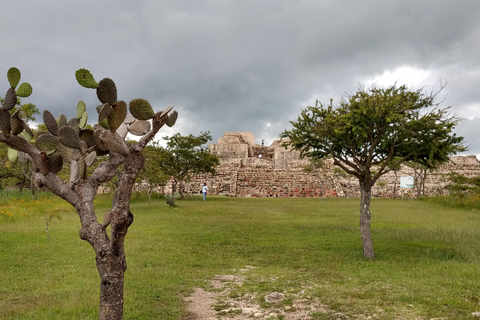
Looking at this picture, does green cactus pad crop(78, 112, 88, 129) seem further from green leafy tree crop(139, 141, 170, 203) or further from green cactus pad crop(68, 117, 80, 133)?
green leafy tree crop(139, 141, 170, 203)

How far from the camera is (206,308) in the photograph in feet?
16.6

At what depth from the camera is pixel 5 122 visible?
3377 mm

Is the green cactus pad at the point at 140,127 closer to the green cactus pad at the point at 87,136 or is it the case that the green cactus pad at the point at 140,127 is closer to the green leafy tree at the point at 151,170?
the green cactus pad at the point at 87,136

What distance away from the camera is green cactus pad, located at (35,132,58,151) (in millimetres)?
3547

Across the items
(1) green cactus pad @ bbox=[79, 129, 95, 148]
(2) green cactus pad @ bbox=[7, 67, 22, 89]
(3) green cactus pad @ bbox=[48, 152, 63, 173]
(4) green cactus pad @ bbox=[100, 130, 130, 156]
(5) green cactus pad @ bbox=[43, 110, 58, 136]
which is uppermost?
(2) green cactus pad @ bbox=[7, 67, 22, 89]

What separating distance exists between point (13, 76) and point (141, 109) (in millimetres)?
1210

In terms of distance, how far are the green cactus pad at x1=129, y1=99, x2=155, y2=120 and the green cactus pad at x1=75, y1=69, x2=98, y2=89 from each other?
35 cm

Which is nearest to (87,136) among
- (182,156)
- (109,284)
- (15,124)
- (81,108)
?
(81,108)

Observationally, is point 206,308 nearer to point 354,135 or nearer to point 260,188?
point 354,135

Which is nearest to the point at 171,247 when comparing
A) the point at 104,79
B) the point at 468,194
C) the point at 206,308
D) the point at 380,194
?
the point at 206,308

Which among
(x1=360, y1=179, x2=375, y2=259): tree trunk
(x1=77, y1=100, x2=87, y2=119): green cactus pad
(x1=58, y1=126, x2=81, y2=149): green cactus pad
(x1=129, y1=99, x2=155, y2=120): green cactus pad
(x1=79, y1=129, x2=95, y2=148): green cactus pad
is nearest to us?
(x1=58, y1=126, x2=81, y2=149): green cactus pad

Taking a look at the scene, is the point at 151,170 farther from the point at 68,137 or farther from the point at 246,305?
the point at 68,137

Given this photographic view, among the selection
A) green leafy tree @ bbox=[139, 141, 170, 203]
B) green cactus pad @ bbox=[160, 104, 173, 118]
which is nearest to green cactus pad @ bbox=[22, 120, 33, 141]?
green cactus pad @ bbox=[160, 104, 173, 118]

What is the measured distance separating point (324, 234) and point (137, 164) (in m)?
8.99
